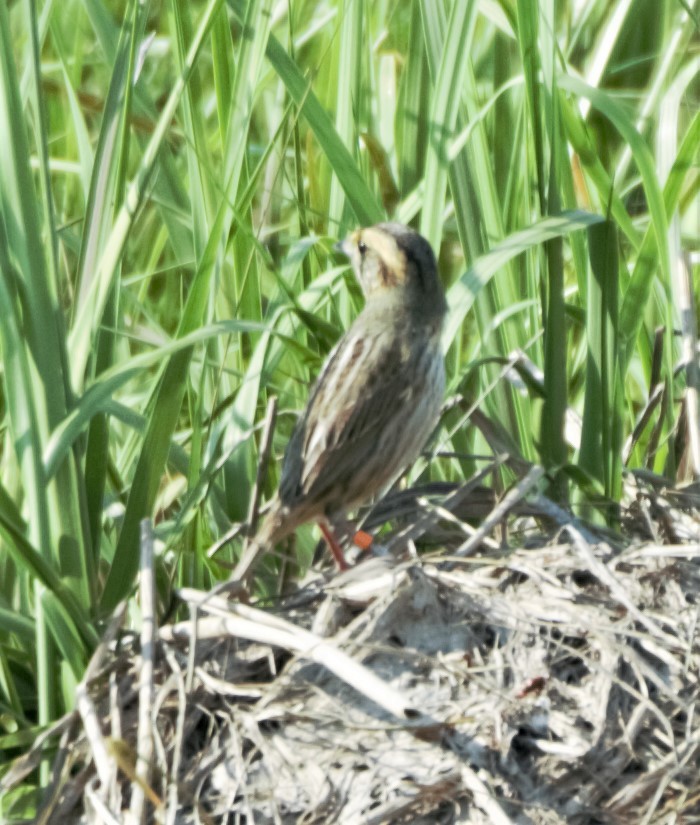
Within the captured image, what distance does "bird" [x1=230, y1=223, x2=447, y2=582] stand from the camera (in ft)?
11.5

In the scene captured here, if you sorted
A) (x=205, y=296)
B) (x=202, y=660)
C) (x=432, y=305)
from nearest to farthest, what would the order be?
(x=202, y=660)
(x=205, y=296)
(x=432, y=305)

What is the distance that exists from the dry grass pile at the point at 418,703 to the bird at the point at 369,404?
1.14 ft

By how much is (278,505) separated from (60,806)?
0.84m

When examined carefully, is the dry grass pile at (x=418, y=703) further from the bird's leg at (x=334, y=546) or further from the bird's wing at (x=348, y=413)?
the bird's wing at (x=348, y=413)

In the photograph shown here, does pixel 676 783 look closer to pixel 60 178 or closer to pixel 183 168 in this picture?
pixel 183 168

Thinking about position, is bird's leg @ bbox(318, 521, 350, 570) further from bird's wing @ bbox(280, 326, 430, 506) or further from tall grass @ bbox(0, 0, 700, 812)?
tall grass @ bbox(0, 0, 700, 812)

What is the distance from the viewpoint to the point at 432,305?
3.80 metres

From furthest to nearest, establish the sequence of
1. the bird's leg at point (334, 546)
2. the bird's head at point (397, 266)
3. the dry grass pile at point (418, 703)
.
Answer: the bird's head at point (397, 266)
the bird's leg at point (334, 546)
the dry grass pile at point (418, 703)

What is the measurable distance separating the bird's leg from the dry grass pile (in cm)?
21

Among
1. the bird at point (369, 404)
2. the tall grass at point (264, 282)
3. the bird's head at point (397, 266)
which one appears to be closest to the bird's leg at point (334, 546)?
the bird at point (369, 404)

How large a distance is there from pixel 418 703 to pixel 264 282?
1922 millimetres

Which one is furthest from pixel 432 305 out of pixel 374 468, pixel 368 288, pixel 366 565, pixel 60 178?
pixel 60 178

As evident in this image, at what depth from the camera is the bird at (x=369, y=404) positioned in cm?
350

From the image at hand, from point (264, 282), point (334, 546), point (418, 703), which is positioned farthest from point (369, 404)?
point (264, 282)
